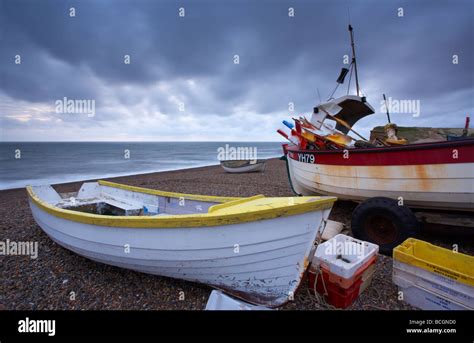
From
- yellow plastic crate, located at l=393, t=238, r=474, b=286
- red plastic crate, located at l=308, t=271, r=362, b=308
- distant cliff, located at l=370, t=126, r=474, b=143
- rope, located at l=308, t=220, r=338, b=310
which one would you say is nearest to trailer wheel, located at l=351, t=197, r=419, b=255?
yellow plastic crate, located at l=393, t=238, r=474, b=286

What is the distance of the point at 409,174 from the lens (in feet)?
13.3

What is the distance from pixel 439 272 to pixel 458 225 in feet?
6.77

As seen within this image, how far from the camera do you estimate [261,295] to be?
9.91 ft

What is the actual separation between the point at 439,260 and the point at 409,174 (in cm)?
153

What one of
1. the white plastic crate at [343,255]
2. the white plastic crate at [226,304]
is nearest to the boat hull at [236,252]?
the white plastic crate at [226,304]

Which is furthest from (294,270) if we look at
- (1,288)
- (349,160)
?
(1,288)

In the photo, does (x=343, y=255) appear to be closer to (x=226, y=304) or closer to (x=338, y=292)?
(x=338, y=292)

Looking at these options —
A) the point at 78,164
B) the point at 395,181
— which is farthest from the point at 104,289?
the point at 78,164

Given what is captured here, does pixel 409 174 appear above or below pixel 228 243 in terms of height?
above

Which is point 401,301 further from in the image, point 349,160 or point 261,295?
point 349,160

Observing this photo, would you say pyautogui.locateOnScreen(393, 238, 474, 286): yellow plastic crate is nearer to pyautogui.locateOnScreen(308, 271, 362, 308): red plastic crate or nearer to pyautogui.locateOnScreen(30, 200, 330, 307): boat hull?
pyautogui.locateOnScreen(308, 271, 362, 308): red plastic crate

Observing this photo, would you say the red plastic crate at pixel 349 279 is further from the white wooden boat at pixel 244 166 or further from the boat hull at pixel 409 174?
the white wooden boat at pixel 244 166

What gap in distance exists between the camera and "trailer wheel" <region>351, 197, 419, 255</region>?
3.86 metres
